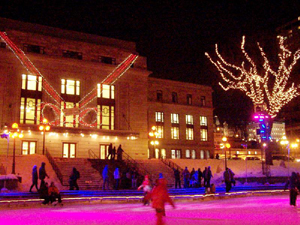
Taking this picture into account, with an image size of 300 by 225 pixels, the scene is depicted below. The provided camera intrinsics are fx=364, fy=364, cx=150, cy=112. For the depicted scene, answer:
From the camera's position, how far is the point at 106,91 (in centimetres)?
4362

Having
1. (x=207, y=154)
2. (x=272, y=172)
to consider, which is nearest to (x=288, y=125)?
(x=207, y=154)

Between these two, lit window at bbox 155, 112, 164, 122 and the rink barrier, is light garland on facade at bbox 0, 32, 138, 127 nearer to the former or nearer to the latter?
lit window at bbox 155, 112, 164, 122

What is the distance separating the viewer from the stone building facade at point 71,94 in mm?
37594

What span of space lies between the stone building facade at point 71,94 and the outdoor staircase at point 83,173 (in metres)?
5.86

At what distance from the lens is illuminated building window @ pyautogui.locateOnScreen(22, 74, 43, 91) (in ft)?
127

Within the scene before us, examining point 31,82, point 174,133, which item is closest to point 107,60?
point 31,82

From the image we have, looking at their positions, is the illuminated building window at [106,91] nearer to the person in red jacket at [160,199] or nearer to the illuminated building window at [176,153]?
the illuminated building window at [176,153]

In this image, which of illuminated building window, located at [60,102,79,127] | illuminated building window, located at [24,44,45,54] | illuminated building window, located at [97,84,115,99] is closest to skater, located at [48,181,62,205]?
illuminated building window, located at [60,102,79,127]

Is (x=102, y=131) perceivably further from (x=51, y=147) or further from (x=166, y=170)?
(x=166, y=170)

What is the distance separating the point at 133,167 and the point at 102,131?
29.2 feet

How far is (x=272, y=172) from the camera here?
3591 centimetres

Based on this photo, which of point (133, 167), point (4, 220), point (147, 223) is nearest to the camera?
point (147, 223)

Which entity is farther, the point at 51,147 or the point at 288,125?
the point at 288,125

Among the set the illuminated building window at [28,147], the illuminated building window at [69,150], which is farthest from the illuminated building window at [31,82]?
the illuminated building window at [69,150]
